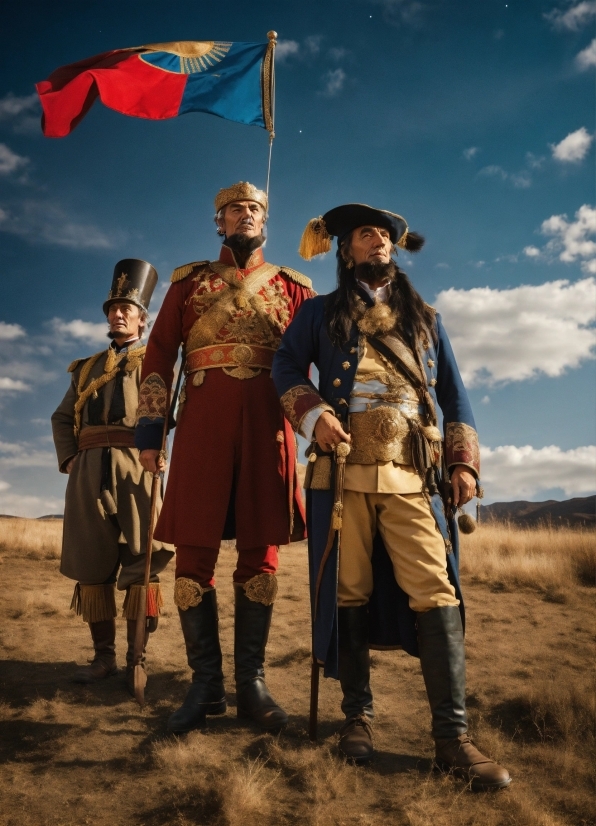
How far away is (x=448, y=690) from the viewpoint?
2729mm

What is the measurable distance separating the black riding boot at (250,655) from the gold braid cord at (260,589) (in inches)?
1.0

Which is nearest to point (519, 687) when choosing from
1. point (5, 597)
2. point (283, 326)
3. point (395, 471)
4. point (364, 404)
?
point (395, 471)

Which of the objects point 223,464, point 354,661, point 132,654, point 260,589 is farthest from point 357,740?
point 132,654

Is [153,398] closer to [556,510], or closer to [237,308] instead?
[237,308]

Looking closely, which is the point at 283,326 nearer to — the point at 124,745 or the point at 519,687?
the point at 124,745

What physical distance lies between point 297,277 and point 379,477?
4.98ft

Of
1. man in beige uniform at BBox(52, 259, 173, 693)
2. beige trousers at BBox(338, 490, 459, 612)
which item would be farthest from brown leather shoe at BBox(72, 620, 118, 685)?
beige trousers at BBox(338, 490, 459, 612)

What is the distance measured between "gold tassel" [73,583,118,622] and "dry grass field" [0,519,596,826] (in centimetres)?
39

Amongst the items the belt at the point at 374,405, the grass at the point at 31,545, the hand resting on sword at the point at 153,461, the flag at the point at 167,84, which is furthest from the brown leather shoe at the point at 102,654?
the grass at the point at 31,545

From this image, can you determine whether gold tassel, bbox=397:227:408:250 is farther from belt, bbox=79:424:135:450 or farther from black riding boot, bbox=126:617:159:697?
black riding boot, bbox=126:617:159:697

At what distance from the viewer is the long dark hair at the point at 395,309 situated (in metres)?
3.25

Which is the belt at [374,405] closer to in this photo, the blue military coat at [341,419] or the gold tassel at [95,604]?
the blue military coat at [341,419]

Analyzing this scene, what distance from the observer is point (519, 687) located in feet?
12.4

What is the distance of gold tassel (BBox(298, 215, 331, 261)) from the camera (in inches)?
145
